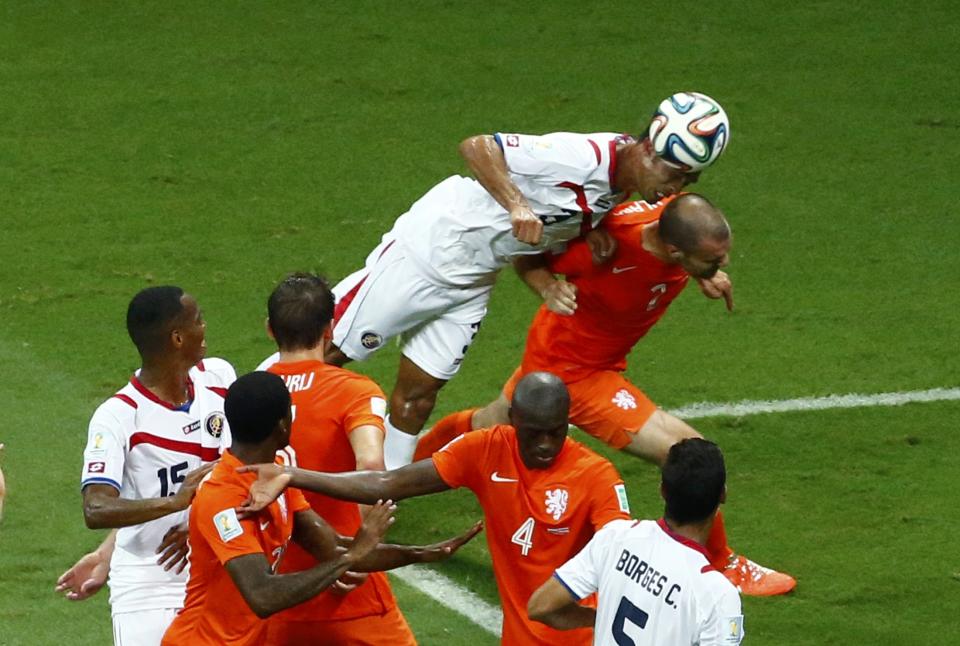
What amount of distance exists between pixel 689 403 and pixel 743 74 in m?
5.89

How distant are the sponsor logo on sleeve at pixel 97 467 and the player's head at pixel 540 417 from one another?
53.0 inches

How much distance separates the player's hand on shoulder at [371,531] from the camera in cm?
529

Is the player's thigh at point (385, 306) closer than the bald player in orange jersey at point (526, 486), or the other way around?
the bald player in orange jersey at point (526, 486)

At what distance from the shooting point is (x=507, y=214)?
7.95 meters

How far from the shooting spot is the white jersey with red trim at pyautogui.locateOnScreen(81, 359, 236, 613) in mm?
5859

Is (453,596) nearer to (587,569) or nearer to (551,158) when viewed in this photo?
(551,158)

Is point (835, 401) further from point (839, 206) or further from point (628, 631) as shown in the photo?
point (628, 631)

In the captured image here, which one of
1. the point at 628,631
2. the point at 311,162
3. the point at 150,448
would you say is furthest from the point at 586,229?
the point at 311,162

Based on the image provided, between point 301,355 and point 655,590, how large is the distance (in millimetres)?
A: 1838

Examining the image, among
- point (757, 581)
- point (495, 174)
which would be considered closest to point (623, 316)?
point (495, 174)

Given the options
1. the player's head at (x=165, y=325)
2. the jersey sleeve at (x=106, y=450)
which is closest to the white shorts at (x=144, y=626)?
the jersey sleeve at (x=106, y=450)

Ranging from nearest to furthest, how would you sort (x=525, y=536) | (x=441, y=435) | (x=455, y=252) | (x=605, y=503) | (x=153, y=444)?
(x=605, y=503), (x=525, y=536), (x=153, y=444), (x=455, y=252), (x=441, y=435)

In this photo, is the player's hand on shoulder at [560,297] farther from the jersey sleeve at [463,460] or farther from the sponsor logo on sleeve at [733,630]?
the sponsor logo on sleeve at [733,630]

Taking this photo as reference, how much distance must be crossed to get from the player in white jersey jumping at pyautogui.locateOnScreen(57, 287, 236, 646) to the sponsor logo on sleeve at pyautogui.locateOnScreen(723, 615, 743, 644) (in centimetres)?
194
